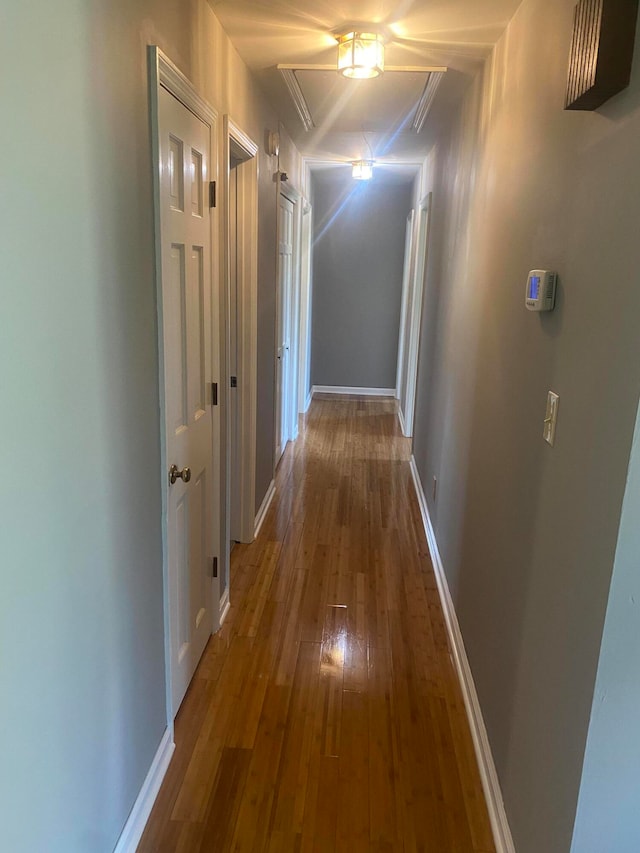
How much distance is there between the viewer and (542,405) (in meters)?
A: 1.51

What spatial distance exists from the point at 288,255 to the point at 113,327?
11.1 ft

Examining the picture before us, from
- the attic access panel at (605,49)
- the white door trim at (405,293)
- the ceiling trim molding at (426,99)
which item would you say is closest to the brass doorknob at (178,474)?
the attic access panel at (605,49)

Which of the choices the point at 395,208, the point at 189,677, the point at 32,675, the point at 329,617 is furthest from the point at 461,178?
the point at 395,208

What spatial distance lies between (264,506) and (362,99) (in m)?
2.38

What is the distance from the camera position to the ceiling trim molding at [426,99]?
106 inches

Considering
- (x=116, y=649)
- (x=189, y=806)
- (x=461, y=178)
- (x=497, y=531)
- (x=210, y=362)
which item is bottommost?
(x=189, y=806)

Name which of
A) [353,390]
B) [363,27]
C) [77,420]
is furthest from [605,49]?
[353,390]

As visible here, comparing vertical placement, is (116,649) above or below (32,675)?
below

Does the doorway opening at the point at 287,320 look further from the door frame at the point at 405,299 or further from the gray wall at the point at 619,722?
the gray wall at the point at 619,722

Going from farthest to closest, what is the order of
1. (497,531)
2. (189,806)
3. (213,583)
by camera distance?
(213,583), (497,531), (189,806)

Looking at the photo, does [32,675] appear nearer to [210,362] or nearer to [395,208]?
[210,362]

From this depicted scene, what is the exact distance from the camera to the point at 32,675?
1051 millimetres

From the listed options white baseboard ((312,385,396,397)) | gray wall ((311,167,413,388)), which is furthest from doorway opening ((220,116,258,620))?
white baseboard ((312,385,396,397))

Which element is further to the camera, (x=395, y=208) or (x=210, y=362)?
(x=395, y=208)
